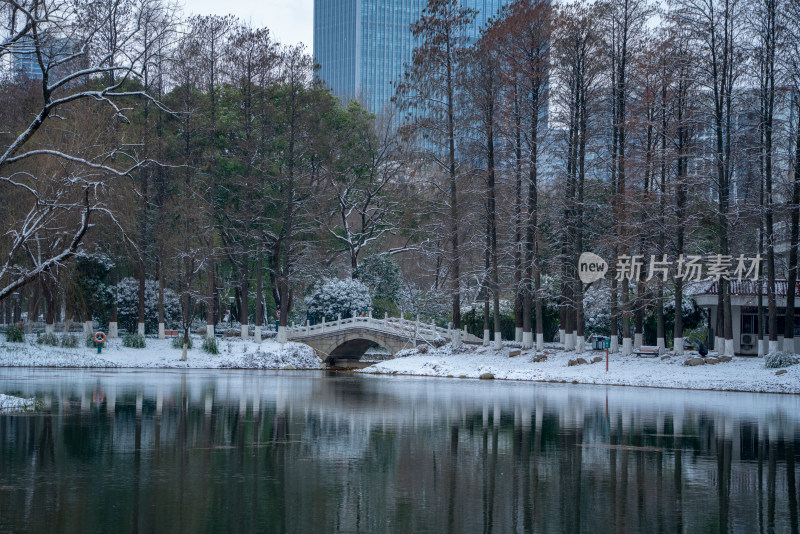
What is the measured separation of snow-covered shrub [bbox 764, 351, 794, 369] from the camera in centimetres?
3528

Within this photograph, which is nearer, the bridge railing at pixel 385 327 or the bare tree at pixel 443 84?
the bare tree at pixel 443 84

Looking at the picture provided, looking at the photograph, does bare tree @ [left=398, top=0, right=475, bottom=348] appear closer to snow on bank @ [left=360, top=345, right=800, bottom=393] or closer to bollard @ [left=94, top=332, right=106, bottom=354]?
snow on bank @ [left=360, top=345, right=800, bottom=393]

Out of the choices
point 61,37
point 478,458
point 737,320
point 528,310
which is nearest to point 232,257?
point 528,310

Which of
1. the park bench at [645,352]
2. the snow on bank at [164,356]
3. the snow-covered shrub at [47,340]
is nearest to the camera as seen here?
the park bench at [645,352]

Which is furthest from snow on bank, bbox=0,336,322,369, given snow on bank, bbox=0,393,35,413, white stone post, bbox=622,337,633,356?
snow on bank, bbox=0,393,35,413

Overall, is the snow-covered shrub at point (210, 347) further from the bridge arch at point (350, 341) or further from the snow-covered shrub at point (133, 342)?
the bridge arch at point (350, 341)

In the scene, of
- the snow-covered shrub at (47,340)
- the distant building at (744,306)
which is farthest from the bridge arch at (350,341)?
the distant building at (744,306)

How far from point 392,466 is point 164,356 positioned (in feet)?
132

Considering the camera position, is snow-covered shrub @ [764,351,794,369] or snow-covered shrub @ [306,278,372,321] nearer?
snow-covered shrub @ [764,351,794,369]

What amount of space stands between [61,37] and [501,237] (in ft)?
111

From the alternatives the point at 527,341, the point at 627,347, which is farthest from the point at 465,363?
the point at 627,347

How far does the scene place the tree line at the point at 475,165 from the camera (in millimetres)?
39125

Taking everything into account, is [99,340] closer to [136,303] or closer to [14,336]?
[14,336]

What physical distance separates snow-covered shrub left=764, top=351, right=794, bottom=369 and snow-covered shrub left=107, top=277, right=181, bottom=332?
125 feet
